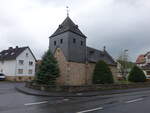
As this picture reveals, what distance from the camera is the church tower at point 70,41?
27.8 m

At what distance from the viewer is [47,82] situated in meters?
24.0

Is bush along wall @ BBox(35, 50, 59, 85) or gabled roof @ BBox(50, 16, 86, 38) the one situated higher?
gabled roof @ BBox(50, 16, 86, 38)

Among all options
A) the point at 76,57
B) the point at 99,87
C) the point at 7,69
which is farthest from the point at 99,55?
the point at 7,69

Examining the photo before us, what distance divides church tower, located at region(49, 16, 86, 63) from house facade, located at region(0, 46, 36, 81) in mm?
16166

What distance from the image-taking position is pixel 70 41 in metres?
28.0

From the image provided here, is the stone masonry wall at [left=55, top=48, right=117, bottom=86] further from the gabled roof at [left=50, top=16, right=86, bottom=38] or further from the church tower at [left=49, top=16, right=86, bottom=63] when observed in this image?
the gabled roof at [left=50, top=16, right=86, bottom=38]

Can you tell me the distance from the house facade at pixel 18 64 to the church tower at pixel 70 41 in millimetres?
16166

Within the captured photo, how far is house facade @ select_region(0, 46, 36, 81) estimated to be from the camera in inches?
1692

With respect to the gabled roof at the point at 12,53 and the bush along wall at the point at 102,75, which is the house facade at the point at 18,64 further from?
the bush along wall at the point at 102,75

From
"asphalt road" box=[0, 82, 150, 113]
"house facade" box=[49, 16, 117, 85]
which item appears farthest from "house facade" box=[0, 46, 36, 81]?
"asphalt road" box=[0, 82, 150, 113]

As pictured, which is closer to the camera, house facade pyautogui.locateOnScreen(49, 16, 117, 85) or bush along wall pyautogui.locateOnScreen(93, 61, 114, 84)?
bush along wall pyautogui.locateOnScreen(93, 61, 114, 84)

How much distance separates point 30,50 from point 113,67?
76.5ft

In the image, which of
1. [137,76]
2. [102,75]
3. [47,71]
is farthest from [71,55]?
[137,76]

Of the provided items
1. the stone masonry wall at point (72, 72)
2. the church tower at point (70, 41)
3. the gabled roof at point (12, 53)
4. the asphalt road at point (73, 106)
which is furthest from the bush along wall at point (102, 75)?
the gabled roof at point (12, 53)
